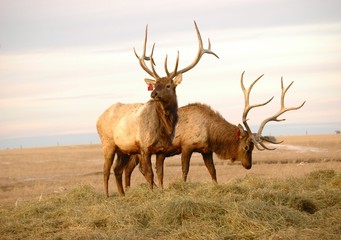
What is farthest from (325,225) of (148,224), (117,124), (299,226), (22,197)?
(22,197)

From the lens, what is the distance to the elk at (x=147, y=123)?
13.4 m

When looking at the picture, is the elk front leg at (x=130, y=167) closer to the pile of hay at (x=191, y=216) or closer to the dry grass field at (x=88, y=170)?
the dry grass field at (x=88, y=170)

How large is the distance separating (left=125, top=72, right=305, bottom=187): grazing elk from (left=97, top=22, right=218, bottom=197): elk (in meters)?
1.82

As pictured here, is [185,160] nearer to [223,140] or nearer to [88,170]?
[223,140]

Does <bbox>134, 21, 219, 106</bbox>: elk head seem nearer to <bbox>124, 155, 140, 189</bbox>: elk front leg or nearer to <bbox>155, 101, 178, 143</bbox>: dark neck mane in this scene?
<bbox>155, 101, 178, 143</bbox>: dark neck mane

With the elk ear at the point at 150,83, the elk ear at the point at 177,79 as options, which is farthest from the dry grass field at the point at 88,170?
the elk ear at the point at 177,79

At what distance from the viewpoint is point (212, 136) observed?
1627 centimetres

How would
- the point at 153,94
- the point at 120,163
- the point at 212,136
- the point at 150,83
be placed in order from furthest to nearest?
the point at 212,136, the point at 120,163, the point at 150,83, the point at 153,94

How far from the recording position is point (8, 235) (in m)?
9.49

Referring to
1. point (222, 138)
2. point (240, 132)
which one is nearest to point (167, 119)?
point (222, 138)

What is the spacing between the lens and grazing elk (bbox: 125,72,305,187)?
15984mm

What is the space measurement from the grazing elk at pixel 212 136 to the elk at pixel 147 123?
1816 millimetres

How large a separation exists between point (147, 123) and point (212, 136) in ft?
9.78

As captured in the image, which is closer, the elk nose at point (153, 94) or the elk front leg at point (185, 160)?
the elk nose at point (153, 94)
